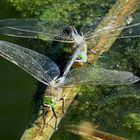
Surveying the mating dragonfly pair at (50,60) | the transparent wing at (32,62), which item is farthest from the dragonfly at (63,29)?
the transparent wing at (32,62)

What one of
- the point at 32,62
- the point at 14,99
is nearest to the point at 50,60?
the point at 32,62

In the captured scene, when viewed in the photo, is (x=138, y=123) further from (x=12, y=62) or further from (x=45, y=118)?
(x=12, y=62)

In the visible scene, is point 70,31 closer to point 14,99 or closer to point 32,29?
point 32,29

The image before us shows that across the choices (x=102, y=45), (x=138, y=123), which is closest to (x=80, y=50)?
(x=102, y=45)

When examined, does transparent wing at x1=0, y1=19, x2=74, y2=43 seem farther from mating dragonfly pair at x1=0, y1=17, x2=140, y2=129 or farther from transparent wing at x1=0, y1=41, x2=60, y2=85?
transparent wing at x1=0, y1=41, x2=60, y2=85

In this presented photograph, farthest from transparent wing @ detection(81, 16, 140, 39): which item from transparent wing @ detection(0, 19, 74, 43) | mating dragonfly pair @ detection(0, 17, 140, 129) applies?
transparent wing @ detection(0, 19, 74, 43)

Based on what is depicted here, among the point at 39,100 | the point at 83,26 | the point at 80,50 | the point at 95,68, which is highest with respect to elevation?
the point at 83,26

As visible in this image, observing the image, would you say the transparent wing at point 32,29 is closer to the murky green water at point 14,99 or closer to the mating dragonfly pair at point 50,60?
the mating dragonfly pair at point 50,60
